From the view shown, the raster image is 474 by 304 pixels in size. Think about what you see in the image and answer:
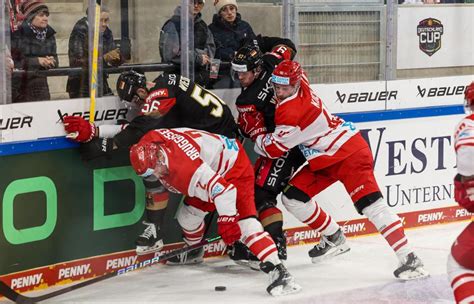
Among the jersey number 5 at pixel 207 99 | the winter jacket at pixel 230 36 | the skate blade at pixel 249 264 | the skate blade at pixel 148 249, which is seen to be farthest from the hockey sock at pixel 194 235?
the winter jacket at pixel 230 36

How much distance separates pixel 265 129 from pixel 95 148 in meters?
1.03

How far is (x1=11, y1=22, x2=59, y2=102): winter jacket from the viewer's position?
217 inches

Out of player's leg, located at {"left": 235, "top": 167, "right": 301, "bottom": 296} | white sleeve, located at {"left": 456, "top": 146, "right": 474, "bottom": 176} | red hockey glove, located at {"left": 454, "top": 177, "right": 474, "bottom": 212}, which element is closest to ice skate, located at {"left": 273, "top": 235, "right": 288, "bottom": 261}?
player's leg, located at {"left": 235, "top": 167, "right": 301, "bottom": 296}

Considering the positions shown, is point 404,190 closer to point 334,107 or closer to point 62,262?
point 334,107

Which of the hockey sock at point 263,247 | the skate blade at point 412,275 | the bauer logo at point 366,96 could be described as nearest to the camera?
the hockey sock at point 263,247

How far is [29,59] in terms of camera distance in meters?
5.56

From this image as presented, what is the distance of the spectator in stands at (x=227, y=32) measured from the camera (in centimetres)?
632

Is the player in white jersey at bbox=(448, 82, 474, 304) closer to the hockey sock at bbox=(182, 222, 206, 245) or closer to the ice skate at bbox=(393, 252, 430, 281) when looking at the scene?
the ice skate at bbox=(393, 252, 430, 281)

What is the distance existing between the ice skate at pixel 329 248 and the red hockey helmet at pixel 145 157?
1.37 metres

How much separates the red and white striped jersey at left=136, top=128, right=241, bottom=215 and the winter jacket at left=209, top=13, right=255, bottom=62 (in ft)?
2.96

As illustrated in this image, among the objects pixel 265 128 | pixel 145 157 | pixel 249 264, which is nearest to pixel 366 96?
pixel 265 128

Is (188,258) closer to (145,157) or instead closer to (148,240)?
(148,240)

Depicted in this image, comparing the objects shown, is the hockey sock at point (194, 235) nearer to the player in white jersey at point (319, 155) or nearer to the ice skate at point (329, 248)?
the player in white jersey at point (319, 155)

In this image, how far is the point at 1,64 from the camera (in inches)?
215
